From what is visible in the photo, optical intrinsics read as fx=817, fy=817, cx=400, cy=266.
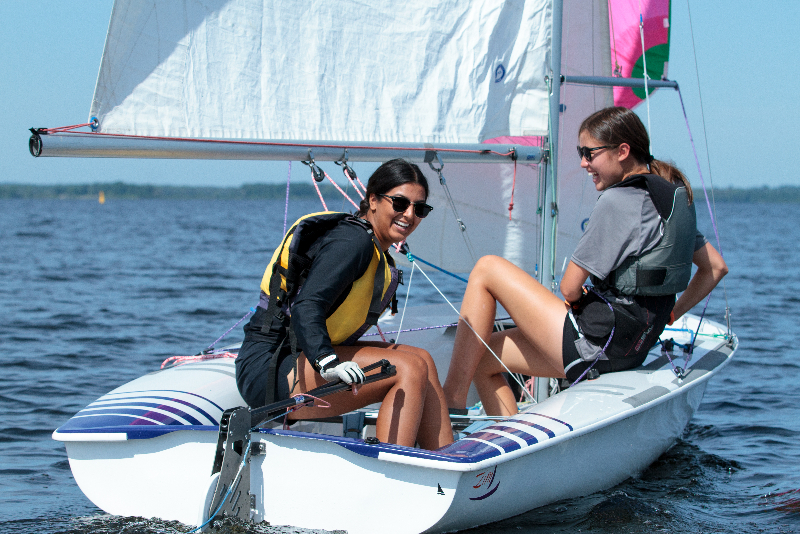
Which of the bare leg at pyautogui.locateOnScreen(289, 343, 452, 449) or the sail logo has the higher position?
the sail logo

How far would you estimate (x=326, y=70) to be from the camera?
3332mm

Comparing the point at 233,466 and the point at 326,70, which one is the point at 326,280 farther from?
the point at 326,70

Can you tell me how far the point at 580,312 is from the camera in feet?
9.67

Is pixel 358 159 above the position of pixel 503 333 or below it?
above

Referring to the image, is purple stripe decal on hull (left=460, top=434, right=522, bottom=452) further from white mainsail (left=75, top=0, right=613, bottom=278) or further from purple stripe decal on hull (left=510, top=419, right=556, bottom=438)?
white mainsail (left=75, top=0, right=613, bottom=278)

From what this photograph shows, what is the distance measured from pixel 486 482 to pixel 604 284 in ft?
2.94

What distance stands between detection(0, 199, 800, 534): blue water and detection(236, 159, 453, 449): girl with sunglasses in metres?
0.48

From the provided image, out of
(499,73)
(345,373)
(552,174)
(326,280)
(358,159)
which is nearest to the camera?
(345,373)

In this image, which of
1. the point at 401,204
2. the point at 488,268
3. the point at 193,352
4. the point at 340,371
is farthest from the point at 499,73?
the point at 193,352

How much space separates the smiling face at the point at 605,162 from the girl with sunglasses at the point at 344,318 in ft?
2.16

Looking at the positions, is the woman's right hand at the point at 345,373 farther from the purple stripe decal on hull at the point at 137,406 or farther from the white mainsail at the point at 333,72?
the white mainsail at the point at 333,72

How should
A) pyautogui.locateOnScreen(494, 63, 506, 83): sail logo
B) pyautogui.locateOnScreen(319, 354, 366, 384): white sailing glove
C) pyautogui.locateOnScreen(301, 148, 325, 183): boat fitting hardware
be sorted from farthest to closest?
pyautogui.locateOnScreen(494, 63, 506, 83): sail logo
pyautogui.locateOnScreen(301, 148, 325, 183): boat fitting hardware
pyautogui.locateOnScreen(319, 354, 366, 384): white sailing glove

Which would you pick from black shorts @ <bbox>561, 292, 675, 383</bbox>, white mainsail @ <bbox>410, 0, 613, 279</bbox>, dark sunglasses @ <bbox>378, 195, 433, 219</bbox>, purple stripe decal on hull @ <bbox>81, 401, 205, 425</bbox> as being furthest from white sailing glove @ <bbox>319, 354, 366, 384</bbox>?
white mainsail @ <bbox>410, 0, 613, 279</bbox>

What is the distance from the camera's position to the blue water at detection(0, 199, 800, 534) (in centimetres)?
304
